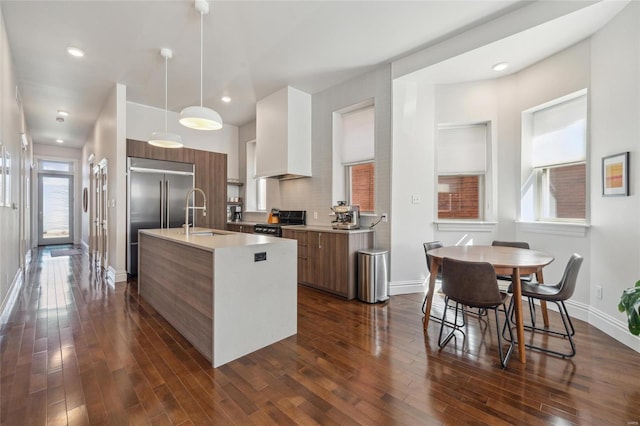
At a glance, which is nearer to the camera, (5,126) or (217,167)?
(5,126)

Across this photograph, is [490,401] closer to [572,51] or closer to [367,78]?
[572,51]

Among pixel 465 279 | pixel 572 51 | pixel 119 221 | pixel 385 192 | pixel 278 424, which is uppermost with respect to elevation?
pixel 572 51

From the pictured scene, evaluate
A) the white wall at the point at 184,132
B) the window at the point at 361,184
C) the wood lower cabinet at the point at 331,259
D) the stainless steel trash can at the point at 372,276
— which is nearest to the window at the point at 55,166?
the white wall at the point at 184,132

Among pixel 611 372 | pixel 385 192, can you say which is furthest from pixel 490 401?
pixel 385 192

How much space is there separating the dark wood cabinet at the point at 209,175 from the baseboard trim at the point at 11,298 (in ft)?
8.71

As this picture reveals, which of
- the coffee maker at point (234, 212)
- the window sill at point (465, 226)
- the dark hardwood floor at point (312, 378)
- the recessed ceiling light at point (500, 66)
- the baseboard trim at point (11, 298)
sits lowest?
the dark hardwood floor at point (312, 378)

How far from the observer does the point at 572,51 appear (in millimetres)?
3195

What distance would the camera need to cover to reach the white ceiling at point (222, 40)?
292 centimetres

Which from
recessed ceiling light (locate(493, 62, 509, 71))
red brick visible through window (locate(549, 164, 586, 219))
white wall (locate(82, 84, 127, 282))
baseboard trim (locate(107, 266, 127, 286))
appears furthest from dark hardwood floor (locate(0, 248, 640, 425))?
recessed ceiling light (locate(493, 62, 509, 71))

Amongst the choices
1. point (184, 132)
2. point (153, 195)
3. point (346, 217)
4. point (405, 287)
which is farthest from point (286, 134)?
point (405, 287)

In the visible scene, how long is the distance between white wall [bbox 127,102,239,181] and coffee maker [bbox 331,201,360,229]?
3636 mm

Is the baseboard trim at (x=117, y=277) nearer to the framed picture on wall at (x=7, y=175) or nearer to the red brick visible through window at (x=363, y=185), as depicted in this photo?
the framed picture on wall at (x=7, y=175)

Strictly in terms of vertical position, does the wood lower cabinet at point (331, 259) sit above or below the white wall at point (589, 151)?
below

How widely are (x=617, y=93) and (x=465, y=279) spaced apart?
2.38 m
